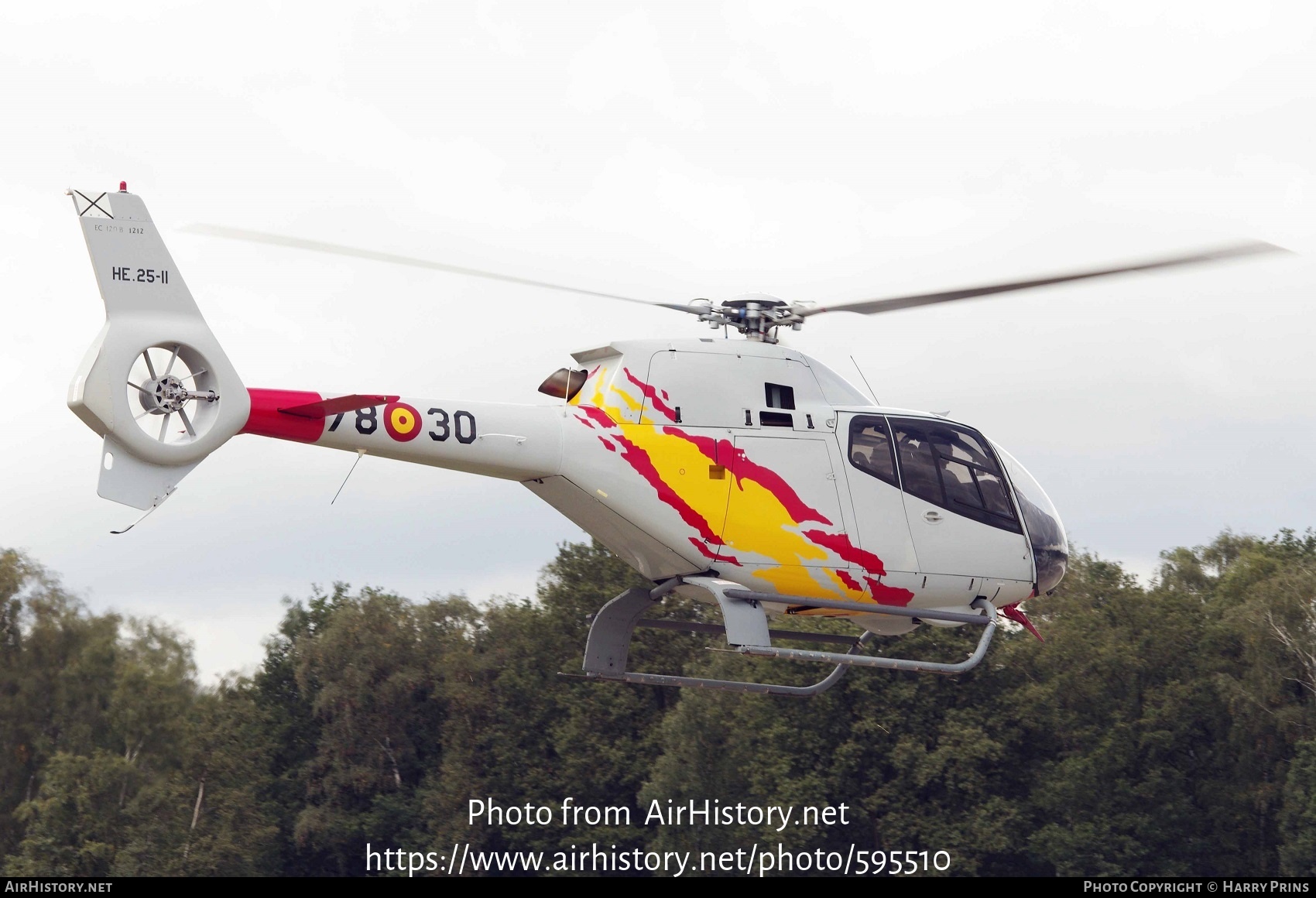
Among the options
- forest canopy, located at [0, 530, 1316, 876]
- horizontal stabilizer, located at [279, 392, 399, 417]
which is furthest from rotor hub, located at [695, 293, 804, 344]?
forest canopy, located at [0, 530, 1316, 876]

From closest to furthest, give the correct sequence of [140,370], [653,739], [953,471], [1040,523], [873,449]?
[140,370] < [873,449] < [953,471] < [1040,523] < [653,739]

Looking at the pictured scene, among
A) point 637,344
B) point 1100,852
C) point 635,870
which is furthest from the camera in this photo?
point 635,870

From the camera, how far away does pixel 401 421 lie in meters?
14.0

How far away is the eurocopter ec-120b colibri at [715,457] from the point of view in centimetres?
1309

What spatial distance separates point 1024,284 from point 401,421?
593 centimetres

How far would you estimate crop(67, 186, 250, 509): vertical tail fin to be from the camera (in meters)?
12.6

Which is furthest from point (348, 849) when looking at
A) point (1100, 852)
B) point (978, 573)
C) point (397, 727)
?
point (978, 573)

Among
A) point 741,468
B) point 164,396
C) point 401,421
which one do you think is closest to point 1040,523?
point 741,468

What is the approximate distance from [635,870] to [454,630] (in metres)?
9.17

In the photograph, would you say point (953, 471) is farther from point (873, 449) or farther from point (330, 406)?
point (330, 406)

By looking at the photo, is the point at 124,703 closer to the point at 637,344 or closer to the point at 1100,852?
the point at 1100,852

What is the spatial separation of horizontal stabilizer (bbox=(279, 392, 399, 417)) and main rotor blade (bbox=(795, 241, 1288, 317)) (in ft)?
14.7

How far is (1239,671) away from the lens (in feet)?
130

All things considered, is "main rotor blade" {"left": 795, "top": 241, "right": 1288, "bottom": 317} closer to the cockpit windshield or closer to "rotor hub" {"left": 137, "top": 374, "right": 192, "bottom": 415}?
the cockpit windshield
